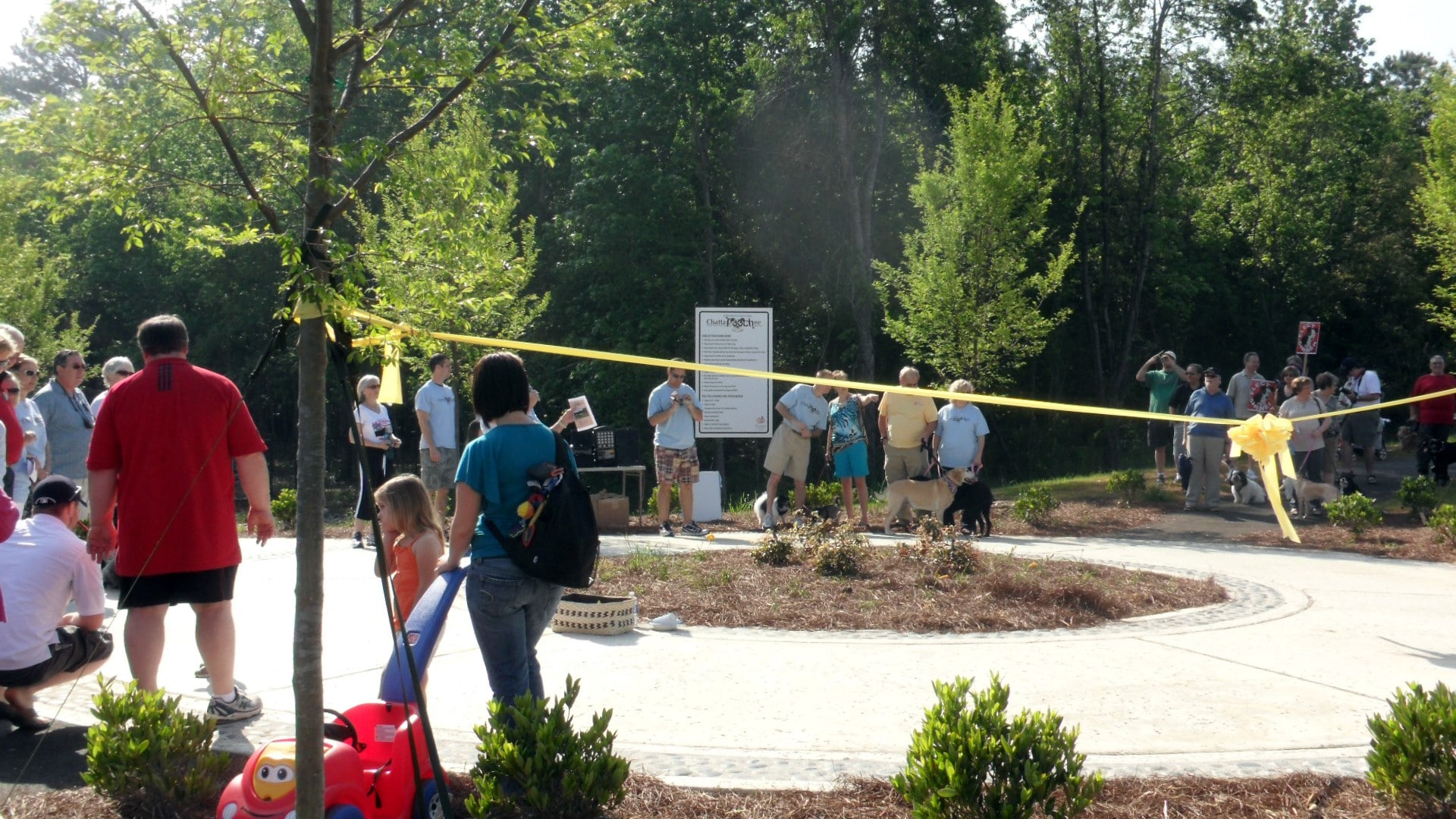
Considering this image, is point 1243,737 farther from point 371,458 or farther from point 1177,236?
point 1177,236

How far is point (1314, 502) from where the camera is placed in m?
15.2

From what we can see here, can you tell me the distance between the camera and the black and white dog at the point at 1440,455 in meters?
17.7

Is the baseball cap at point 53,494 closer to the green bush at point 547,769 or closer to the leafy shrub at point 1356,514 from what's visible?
the green bush at point 547,769

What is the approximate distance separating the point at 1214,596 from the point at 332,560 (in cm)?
750

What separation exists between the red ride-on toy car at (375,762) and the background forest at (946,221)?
15108 millimetres

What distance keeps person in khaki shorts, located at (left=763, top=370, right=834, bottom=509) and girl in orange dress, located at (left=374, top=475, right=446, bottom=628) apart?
8.17 m

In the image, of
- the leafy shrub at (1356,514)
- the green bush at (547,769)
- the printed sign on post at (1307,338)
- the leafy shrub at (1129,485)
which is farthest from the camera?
the printed sign on post at (1307,338)

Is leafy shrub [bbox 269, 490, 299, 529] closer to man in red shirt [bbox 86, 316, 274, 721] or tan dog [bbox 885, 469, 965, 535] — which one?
tan dog [bbox 885, 469, 965, 535]

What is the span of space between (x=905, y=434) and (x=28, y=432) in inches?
327

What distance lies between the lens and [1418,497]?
1464 cm

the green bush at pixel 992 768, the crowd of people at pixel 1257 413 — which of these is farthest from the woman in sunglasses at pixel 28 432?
the crowd of people at pixel 1257 413

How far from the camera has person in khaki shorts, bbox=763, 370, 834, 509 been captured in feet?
44.3

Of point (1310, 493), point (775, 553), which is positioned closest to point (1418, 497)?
point (1310, 493)

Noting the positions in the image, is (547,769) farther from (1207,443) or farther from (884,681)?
(1207,443)
